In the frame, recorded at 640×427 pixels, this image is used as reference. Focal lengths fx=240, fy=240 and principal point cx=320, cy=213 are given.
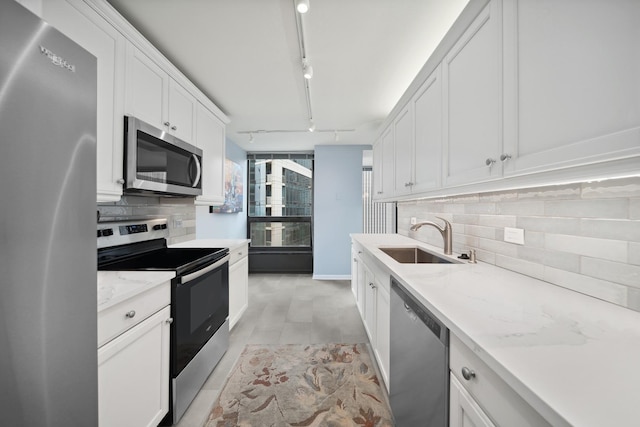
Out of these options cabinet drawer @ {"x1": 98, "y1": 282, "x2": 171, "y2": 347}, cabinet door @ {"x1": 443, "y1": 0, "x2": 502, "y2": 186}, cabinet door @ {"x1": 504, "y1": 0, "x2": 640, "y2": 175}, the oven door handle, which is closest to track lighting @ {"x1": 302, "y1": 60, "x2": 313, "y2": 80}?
cabinet door @ {"x1": 443, "y1": 0, "x2": 502, "y2": 186}

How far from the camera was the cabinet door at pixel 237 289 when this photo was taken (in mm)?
2359

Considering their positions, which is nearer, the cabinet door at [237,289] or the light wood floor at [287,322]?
the light wood floor at [287,322]

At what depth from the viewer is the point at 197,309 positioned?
5.48 feet

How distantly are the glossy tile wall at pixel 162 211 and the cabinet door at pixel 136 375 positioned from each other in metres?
0.89

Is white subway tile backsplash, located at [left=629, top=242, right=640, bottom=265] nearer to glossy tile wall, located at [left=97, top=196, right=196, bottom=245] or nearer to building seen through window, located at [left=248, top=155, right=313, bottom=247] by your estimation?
glossy tile wall, located at [left=97, top=196, right=196, bottom=245]

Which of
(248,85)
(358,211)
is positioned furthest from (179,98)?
(358,211)

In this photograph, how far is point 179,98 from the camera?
2.04 meters

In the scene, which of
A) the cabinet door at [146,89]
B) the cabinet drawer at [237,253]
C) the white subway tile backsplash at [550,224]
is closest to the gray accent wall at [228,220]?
the cabinet drawer at [237,253]

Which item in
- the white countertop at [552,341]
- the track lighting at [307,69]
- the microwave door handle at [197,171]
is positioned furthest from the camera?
the microwave door handle at [197,171]

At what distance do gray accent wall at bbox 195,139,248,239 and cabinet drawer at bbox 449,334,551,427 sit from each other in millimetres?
2980

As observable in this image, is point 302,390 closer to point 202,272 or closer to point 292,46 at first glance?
point 202,272

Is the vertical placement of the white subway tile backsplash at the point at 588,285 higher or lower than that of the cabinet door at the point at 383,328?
higher

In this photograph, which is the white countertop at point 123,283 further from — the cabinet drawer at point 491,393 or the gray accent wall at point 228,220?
the gray accent wall at point 228,220

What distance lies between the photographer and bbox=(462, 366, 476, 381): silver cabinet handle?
2.20 ft
